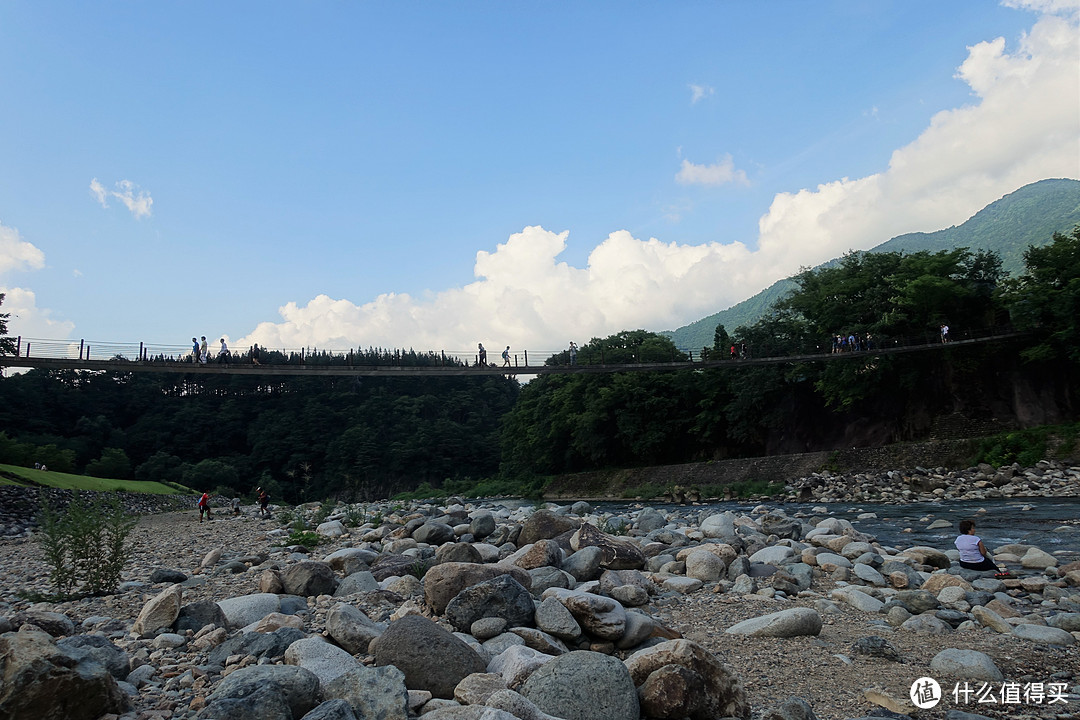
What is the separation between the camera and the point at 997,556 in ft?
35.6

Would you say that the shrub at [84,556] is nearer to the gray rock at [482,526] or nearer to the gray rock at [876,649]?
the gray rock at [482,526]

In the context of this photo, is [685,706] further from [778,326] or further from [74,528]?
[778,326]

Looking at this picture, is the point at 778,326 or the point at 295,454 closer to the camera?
the point at 778,326

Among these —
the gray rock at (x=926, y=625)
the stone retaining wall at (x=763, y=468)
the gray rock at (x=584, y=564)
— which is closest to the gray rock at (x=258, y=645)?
the gray rock at (x=584, y=564)

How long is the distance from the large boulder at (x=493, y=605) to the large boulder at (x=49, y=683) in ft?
9.21

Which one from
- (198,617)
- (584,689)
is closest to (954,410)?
(584,689)

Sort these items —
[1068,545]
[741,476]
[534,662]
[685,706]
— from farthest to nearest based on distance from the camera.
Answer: [741,476], [1068,545], [534,662], [685,706]

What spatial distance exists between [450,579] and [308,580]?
7.53 ft

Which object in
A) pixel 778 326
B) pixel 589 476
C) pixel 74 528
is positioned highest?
pixel 778 326

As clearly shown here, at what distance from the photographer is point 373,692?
13.6ft

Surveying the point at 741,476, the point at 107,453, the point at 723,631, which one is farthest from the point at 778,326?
the point at 107,453

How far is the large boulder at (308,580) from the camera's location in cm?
786

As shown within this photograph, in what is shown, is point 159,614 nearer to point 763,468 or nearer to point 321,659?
point 321,659

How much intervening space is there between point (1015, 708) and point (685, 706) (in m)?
2.54
